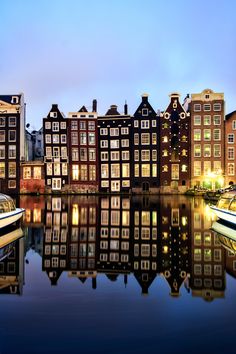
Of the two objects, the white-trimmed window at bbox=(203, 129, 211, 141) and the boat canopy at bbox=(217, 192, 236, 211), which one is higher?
the white-trimmed window at bbox=(203, 129, 211, 141)

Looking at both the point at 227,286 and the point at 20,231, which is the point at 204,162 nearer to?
the point at 20,231

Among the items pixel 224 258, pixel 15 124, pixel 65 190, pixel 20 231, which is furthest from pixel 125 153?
pixel 224 258

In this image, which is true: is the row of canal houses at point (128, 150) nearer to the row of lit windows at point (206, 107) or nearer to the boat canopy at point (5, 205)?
the row of lit windows at point (206, 107)

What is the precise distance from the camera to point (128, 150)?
6562cm

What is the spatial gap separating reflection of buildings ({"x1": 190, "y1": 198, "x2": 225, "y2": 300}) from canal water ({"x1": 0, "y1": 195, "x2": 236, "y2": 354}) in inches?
1.2

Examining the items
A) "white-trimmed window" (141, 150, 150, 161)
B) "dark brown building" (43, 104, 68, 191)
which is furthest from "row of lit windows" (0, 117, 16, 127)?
"white-trimmed window" (141, 150, 150, 161)

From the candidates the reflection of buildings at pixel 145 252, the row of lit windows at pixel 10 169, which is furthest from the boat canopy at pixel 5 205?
the row of lit windows at pixel 10 169

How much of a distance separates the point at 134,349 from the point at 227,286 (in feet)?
15.2

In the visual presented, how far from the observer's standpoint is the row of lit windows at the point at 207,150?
6397 cm

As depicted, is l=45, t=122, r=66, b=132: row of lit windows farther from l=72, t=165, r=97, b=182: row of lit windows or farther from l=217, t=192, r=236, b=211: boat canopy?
l=217, t=192, r=236, b=211: boat canopy

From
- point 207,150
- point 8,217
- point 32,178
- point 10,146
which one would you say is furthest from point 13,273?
point 10,146

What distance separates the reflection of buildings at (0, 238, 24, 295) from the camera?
9.53m

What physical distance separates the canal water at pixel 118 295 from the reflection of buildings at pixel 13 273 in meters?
0.03

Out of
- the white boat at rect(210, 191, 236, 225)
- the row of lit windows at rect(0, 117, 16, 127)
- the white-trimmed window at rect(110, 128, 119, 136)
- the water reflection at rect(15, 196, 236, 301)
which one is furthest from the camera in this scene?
the white-trimmed window at rect(110, 128, 119, 136)
